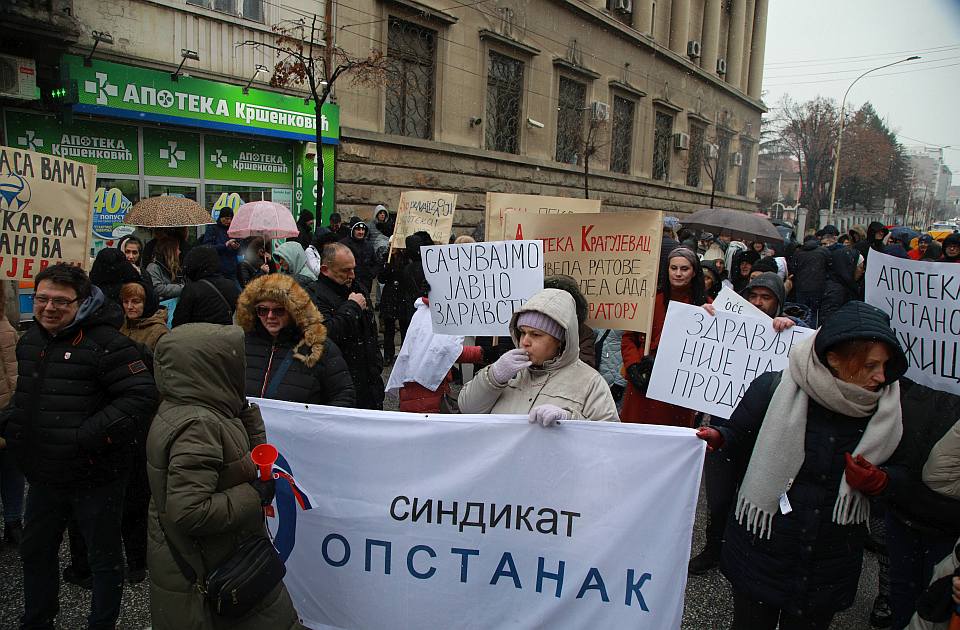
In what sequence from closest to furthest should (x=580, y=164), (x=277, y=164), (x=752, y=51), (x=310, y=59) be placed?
(x=310, y=59) < (x=277, y=164) < (x=580, y=164) < (x=752, y=51)

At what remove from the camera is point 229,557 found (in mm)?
2254

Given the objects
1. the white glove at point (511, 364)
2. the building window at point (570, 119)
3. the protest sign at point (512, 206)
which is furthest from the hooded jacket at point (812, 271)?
the building window at point (570, 119)

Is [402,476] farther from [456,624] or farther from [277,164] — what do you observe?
[277,164]

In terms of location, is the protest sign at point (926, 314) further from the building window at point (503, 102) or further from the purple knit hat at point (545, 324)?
the building window at point (503, 102)

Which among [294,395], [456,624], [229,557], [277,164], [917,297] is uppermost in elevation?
[277,164]

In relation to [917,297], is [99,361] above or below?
below

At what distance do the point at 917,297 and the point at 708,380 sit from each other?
3.75 feet

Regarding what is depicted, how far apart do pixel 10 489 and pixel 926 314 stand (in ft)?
16.0

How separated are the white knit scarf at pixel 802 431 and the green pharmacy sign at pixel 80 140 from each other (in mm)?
9910

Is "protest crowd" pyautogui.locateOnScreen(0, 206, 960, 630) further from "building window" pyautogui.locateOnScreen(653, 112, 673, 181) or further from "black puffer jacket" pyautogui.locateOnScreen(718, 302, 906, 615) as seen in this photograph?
"building window" pyautogui.locateOnScreen(653, 112, 673, 181)

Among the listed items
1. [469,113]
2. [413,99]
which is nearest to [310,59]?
[413,99]

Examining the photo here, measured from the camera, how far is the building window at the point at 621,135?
2195 cm

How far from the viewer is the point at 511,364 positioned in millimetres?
2717

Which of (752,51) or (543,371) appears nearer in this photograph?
(543,371)
